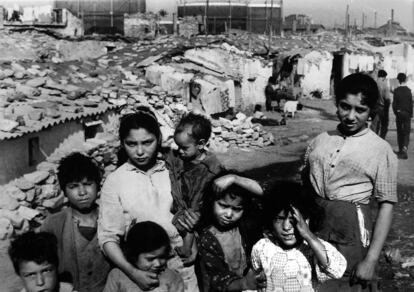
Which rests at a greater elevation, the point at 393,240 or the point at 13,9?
the point at 13,9

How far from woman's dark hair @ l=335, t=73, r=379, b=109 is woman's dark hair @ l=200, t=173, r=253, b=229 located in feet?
2.21

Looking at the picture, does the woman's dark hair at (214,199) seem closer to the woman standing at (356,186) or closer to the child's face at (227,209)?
the child's face at (227,209)

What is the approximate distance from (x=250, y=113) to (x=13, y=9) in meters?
16.5

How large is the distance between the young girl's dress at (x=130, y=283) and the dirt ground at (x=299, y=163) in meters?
1.96

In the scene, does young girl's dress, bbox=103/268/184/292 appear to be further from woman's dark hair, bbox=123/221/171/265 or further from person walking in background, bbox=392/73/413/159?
person walking in background, bbox=392/73/413/159

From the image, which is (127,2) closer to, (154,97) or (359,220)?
(154,97)

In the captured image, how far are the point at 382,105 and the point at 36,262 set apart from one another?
9.14 m

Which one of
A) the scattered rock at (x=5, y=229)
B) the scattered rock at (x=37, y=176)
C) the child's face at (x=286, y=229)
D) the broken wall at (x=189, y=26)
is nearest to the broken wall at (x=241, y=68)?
the scattered rock at (x=37, y=176)

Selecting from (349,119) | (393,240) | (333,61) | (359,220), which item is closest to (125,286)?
(359,220)

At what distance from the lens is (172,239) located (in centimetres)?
238

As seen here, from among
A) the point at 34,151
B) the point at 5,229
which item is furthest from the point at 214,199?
the point at 34,151

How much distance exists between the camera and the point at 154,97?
10.2 meters

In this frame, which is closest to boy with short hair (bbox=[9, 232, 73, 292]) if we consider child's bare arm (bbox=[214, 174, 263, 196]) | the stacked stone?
child's bare arm (bbox=[214, 174, 263, 196])

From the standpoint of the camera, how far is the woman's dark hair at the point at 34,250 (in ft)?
7.13
